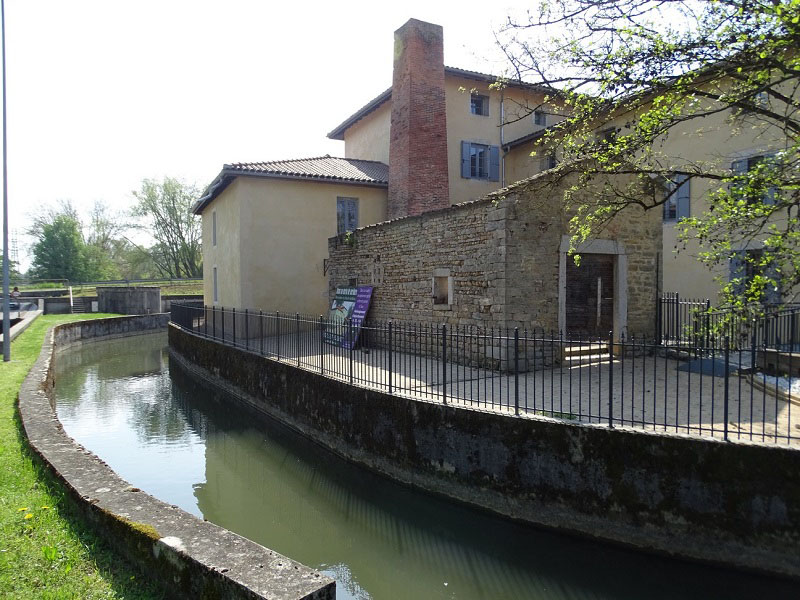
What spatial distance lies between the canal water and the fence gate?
5.52m

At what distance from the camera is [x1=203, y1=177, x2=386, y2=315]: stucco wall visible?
17250 mm

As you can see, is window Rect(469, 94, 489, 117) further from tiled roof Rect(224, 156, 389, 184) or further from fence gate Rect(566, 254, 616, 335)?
fence gate Rect(566, 254, 616, 335)

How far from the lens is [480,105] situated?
838 inches

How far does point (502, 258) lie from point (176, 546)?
7803 millimetres

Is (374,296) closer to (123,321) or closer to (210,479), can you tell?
(210,479)

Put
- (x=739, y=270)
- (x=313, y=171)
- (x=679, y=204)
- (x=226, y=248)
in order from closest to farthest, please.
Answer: (x=739, y=270), (x=679, y=204), (x=313, y=171), (x=226, y=248)

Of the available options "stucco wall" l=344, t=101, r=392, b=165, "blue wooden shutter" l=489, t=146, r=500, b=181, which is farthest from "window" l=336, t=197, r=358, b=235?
"blue wooden shutter" l=489, t=146, r=500, b=181

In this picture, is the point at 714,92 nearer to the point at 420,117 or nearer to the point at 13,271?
the point at 420,117

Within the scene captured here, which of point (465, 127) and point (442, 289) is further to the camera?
point (465, 127)

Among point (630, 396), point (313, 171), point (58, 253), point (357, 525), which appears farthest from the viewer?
point (58, 253)

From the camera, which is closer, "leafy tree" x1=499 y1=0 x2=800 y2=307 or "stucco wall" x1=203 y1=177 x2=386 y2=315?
"leafy tree" x1=499 y1=0 x2=800 y2=307

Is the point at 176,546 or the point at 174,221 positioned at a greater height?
the point at 174,221

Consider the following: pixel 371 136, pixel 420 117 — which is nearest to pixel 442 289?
pixel 420 117

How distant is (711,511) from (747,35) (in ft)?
17.3
